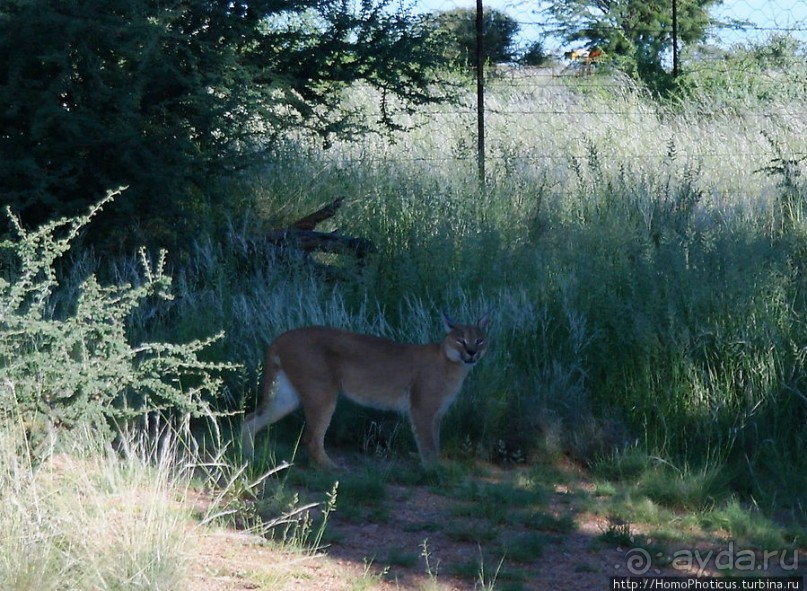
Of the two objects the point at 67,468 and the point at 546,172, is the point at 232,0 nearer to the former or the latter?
the point at 546,172

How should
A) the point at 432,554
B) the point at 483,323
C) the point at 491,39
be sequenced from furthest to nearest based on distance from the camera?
the point at 491,39 → the point at 483,323 → the point at 432,554

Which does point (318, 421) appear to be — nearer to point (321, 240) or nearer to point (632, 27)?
point (321, 240)

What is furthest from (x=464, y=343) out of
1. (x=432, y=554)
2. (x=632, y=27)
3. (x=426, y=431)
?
(x=632, y=27)

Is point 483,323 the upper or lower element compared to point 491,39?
lower

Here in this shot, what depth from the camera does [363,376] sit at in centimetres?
672

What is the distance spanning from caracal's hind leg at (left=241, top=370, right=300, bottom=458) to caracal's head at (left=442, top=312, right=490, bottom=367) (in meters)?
1.03

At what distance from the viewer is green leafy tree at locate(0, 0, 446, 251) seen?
29.5ft

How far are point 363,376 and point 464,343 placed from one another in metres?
0.68

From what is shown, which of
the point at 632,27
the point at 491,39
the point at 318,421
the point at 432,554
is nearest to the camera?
the point at 432,554

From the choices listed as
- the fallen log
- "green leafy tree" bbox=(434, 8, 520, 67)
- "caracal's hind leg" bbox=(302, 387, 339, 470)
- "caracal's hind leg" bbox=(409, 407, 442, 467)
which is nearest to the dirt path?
"caracal's hind leg" bbox=(409, 407, 442, 467)

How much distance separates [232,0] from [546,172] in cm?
373

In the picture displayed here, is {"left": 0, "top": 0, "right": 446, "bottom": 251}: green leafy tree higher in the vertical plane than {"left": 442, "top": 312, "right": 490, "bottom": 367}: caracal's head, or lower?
higher

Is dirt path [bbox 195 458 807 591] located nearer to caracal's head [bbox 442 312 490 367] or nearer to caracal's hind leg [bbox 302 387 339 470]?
caracal's hind leg [bbox 302 387 339 470]

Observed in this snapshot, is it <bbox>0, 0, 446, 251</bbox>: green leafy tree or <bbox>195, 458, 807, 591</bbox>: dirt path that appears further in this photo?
<bbox>0, 0, 446, 251</bbox>: green leafy tree
